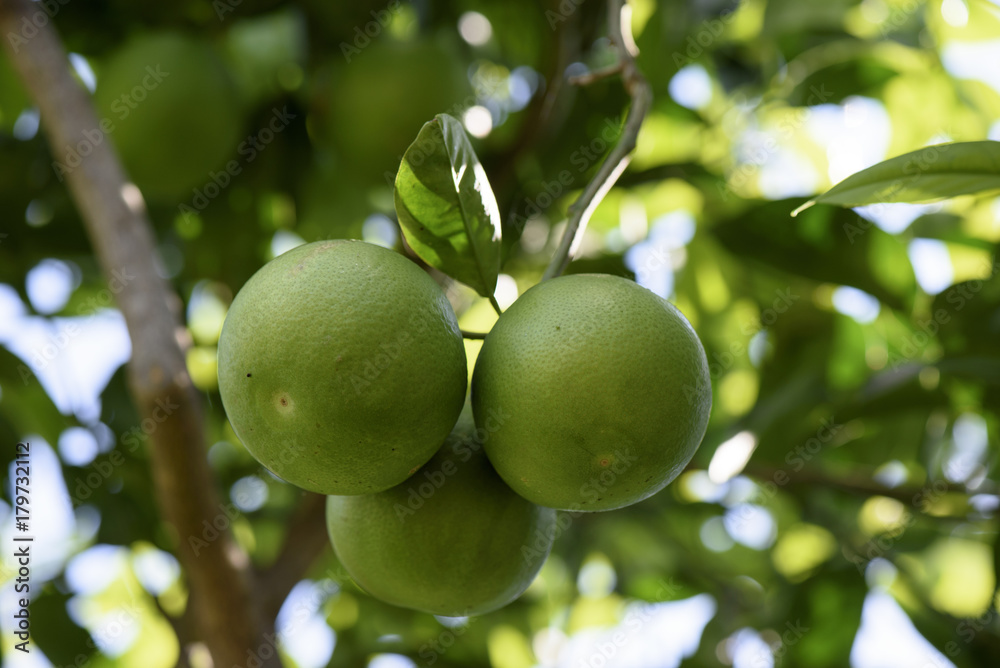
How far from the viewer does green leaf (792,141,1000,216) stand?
0.85m

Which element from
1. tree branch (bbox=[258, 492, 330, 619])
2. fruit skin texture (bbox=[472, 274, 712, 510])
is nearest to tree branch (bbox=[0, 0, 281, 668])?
tree branch (bbox=[258, 492, 330, 619])

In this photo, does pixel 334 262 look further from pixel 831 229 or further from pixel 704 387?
pixel 831 229

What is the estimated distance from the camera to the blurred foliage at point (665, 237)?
1.61m

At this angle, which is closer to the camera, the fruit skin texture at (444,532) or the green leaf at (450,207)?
the green leaf at (450,207)

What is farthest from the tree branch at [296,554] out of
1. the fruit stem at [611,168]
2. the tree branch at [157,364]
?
the fruit stem at [611,168]

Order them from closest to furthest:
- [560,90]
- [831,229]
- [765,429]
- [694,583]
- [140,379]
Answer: [140,379] → [831,229] → [765,429] → [560,90] → [694,583]

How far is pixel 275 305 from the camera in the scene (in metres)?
0.78

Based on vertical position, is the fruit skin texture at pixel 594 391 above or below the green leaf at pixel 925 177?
below

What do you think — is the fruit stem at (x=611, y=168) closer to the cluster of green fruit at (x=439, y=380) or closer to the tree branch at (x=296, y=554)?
the cluster of green fruit at (x=439, y=380)

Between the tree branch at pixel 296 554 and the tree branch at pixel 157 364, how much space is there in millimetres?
129

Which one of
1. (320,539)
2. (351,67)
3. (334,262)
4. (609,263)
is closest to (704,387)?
(334,262)

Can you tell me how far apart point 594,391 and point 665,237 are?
4.38 ft

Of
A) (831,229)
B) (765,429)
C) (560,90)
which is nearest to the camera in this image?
(831,229)

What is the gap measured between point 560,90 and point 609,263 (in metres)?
0.43
